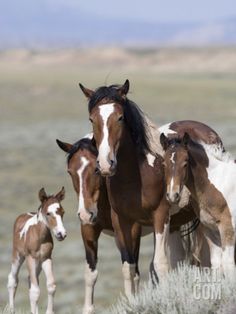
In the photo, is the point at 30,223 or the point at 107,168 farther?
the point at 30,223

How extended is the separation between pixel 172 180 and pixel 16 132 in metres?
42.5

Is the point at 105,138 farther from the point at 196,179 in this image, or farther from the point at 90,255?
the point at 90,255

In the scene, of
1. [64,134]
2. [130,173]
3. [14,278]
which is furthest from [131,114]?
[64,134]

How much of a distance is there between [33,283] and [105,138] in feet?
6.81

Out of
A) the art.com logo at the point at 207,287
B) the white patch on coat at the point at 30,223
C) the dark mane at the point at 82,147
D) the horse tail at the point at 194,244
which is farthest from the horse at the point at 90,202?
the art.com logo at the point at 207,287

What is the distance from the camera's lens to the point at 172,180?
7555mm

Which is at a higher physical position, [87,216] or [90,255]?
[87,216]

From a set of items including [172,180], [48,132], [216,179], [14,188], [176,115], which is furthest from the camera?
[176,115]

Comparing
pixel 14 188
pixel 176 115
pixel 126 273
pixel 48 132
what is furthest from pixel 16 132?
pixel 126 273

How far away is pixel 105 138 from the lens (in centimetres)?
785

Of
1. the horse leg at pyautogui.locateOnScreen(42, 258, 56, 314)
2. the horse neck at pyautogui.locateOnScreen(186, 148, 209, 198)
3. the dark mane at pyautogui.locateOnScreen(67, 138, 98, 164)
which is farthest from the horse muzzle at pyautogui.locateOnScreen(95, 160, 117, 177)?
the horse leg at pyautogui.locateOnScreen(42, 258, 56, 314)

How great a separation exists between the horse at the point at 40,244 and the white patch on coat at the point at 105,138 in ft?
4.53

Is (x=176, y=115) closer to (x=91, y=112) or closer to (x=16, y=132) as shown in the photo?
(x=16, y=132)

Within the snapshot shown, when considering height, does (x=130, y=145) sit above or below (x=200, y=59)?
below
